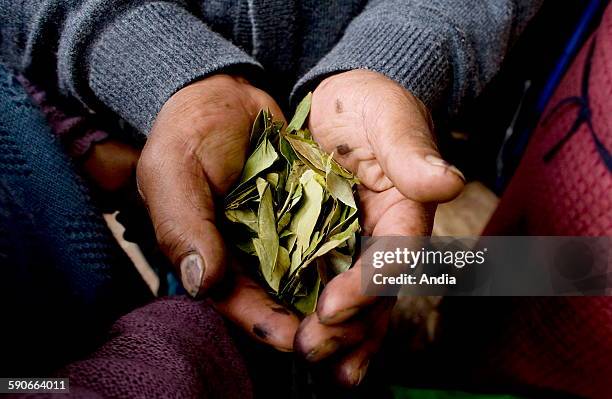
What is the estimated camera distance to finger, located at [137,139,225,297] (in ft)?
2.02

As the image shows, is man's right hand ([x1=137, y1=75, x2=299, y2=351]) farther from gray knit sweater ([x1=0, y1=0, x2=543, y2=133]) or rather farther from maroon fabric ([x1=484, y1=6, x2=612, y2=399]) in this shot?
maroon fabric ([x1=484, y1=6, x2=612, y2=399])

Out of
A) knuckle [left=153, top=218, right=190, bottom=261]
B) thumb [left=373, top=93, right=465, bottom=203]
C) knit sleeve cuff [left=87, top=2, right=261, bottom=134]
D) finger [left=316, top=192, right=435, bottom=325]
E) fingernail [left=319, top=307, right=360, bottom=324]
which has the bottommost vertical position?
fingernail [left=319, top=307, right=360, bottom=324]

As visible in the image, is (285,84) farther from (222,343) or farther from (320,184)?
(222,343)

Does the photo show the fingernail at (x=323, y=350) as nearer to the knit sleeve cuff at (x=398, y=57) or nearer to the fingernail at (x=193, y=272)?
the fingernail at (x=193, y=272)

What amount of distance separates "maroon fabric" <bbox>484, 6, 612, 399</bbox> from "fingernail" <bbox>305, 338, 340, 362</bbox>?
0.50m

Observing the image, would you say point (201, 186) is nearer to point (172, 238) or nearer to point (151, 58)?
point (172, 238)

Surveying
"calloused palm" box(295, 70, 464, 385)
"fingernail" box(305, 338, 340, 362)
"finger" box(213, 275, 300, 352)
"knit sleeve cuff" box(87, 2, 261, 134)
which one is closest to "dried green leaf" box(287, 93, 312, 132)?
"calloused palm" box(295, 70, 464, 385)

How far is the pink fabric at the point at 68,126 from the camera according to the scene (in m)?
0.86

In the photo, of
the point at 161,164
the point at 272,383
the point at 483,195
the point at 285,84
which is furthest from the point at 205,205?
the point at 483,195

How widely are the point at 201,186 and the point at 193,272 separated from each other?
136mm

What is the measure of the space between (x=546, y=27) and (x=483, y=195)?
1.69 feet

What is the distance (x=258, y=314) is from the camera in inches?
26.5

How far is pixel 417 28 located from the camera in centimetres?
90

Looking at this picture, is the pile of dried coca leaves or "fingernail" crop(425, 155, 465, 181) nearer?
"fingernail" crop(425, 155, 465, 181)
